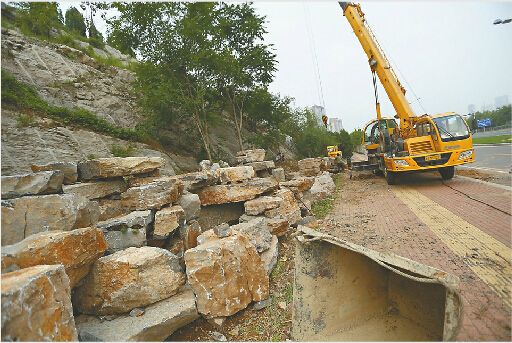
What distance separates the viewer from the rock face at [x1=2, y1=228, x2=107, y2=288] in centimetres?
268

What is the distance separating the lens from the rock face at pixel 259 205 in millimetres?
6289

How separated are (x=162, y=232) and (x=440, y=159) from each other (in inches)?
323

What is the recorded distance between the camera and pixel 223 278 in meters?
3.52

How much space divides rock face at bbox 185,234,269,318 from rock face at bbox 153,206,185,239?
4.23ft

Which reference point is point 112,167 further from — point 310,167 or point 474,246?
point 310,167

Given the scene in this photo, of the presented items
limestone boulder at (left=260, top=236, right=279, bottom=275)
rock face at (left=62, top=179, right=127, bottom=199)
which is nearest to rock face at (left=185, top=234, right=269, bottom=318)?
limestone boulder at (left=260, top=236, right=279, bottom=275)

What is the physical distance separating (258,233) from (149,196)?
2015 mm

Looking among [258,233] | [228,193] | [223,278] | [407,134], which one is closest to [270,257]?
[258,233]

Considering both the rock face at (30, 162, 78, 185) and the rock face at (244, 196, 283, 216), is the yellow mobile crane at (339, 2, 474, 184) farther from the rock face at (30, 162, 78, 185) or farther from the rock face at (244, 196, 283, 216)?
the rock face at (30, 162, 78, 185)

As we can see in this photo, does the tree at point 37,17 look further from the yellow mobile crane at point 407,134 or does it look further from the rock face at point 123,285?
the rock face at point 123,285

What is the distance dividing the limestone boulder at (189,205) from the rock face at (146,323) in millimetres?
2179

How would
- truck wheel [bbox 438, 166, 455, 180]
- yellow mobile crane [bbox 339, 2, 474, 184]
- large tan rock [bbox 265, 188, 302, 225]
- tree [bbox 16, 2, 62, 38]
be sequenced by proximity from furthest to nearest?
tree [bbox 16, 2, 62, 38]
truck wheel [bbox 438, 166, 455, 180]
yellow mobile crane [bbox 339, 2, 474, 184]
large tan rock [bbox 265, 188, 302, 225]

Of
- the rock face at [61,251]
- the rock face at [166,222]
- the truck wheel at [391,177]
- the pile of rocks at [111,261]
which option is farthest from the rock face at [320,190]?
the rock face at [61,251]

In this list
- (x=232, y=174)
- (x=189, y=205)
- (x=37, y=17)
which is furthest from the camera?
(x=37, y=17)
